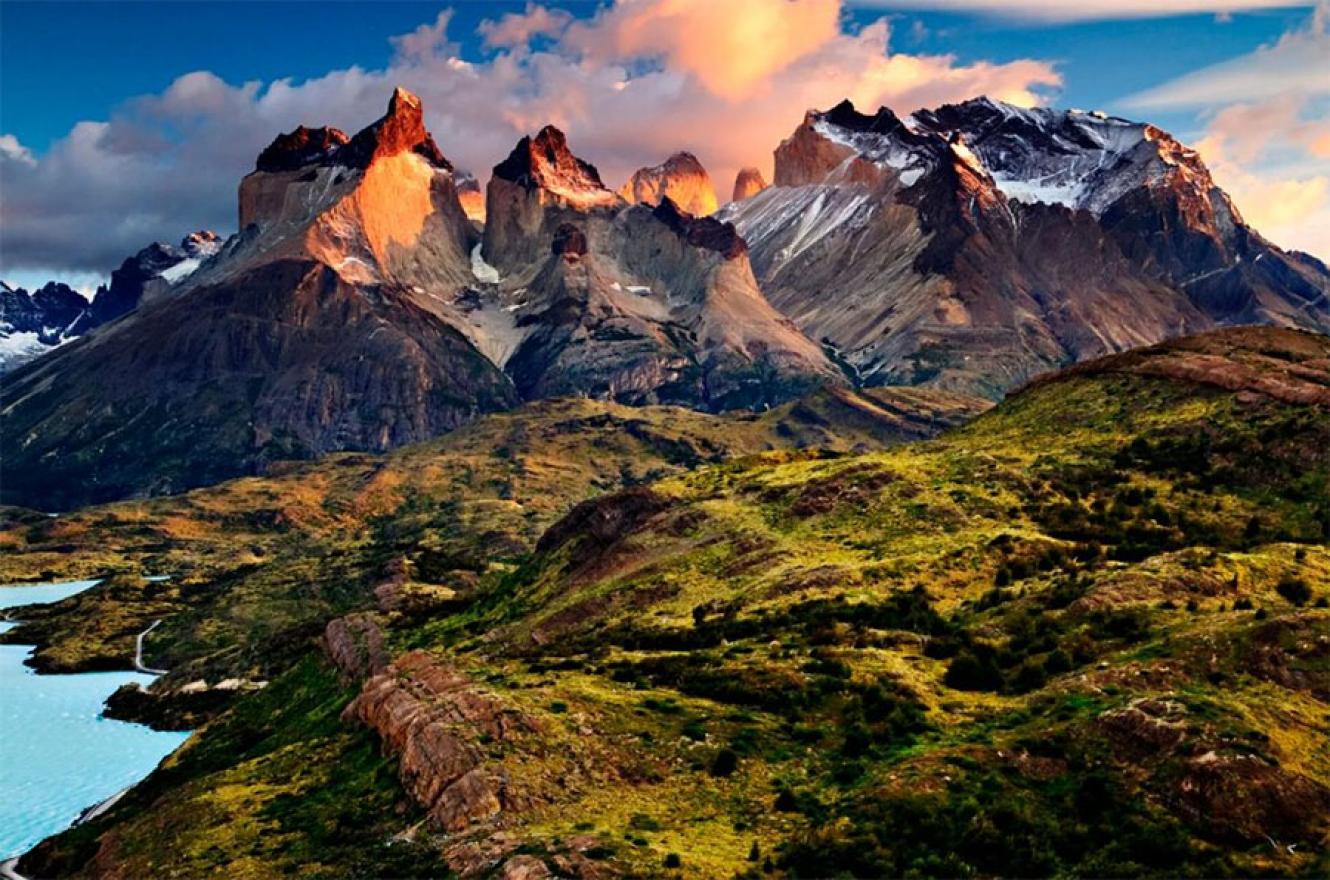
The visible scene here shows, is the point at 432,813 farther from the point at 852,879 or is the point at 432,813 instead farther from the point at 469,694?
the point at 852,879

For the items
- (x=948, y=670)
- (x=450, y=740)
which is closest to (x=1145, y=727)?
(x=948, y=670)

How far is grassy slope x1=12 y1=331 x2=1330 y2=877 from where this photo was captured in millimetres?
52062

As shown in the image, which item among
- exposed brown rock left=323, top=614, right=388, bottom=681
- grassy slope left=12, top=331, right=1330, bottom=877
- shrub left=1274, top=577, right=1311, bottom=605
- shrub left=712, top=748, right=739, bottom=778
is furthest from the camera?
exposed brown rock left=323, top=614, right=388, bottom=681

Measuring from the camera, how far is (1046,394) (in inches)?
6255

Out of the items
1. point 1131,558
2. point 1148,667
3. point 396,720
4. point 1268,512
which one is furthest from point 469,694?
point 1268,512

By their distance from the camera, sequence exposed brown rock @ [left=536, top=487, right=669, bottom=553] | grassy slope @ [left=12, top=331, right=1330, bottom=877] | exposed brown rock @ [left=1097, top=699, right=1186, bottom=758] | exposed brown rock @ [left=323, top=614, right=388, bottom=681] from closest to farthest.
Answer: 1. grassy slope @ [left=12, top=331, right=1330, bottom=877]
2. exposed brown rock @ [left=1097, top=699, right=1186, bottom=758]
3. exposed brown rock @ [left=323, top=614, right=388, bottom=681]
4. exposed brown rock @ [left=536, top=487, right=669, bottom=553]

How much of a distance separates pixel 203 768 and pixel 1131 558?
94003 millimetres

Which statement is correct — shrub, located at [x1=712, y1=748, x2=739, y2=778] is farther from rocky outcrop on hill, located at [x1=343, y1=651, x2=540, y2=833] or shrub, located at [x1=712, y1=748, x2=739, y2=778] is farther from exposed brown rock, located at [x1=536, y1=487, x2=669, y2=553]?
exposed brown rock, located at [x1=536, y1=487, x2=669, y2=553]

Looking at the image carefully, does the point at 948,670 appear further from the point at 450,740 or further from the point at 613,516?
the point at 613,516

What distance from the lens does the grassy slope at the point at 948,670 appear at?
171 feet

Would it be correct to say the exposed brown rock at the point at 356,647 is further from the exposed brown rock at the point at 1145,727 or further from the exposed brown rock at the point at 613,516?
the exposed brown rock at the point at 1145,727

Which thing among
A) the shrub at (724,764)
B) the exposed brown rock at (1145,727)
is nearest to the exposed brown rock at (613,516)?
the shrub at (724,764)

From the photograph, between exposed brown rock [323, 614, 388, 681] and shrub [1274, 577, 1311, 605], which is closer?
shrub [1274, 577, 1311, 605]

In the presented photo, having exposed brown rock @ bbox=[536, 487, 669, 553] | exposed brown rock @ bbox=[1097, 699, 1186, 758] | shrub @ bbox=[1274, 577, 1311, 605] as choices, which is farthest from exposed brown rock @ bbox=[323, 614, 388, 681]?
shrub @ bbox=[1274, 577, 1311, 605]
